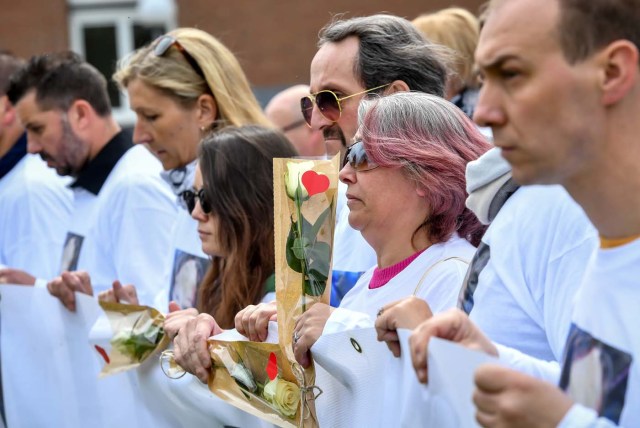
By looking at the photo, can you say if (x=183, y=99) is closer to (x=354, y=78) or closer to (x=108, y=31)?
(x=354, y=78)

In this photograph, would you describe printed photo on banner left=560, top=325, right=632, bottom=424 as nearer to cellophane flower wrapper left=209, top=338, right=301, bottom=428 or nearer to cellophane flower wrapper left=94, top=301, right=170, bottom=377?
cellophane flower wrapper left=209, top=338, right=301, bottom=428

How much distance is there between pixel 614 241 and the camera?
2016 millimetres

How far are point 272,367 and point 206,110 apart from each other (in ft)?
7.80

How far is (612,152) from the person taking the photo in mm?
1975

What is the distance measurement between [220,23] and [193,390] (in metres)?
14.7

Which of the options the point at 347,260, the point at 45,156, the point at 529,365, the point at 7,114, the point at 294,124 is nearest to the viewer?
the point at 529,365

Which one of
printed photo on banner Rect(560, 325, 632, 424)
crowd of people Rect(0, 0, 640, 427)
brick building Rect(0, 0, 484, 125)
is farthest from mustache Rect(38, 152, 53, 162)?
brick building Rect(0, 0, 484, 125)

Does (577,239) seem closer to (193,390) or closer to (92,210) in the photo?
(193,390)

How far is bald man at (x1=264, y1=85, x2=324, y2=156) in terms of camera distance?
23.7ft

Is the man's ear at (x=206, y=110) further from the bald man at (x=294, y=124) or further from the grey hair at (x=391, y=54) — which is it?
the bald man at (x=294, y=124)

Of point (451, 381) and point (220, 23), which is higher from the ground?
point (451, 381)

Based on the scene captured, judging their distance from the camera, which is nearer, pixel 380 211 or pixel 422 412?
pixel 422 412

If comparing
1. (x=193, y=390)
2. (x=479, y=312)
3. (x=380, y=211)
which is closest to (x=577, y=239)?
(x=479, y=312)

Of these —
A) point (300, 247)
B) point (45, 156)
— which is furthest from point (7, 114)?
point (300, 247)
